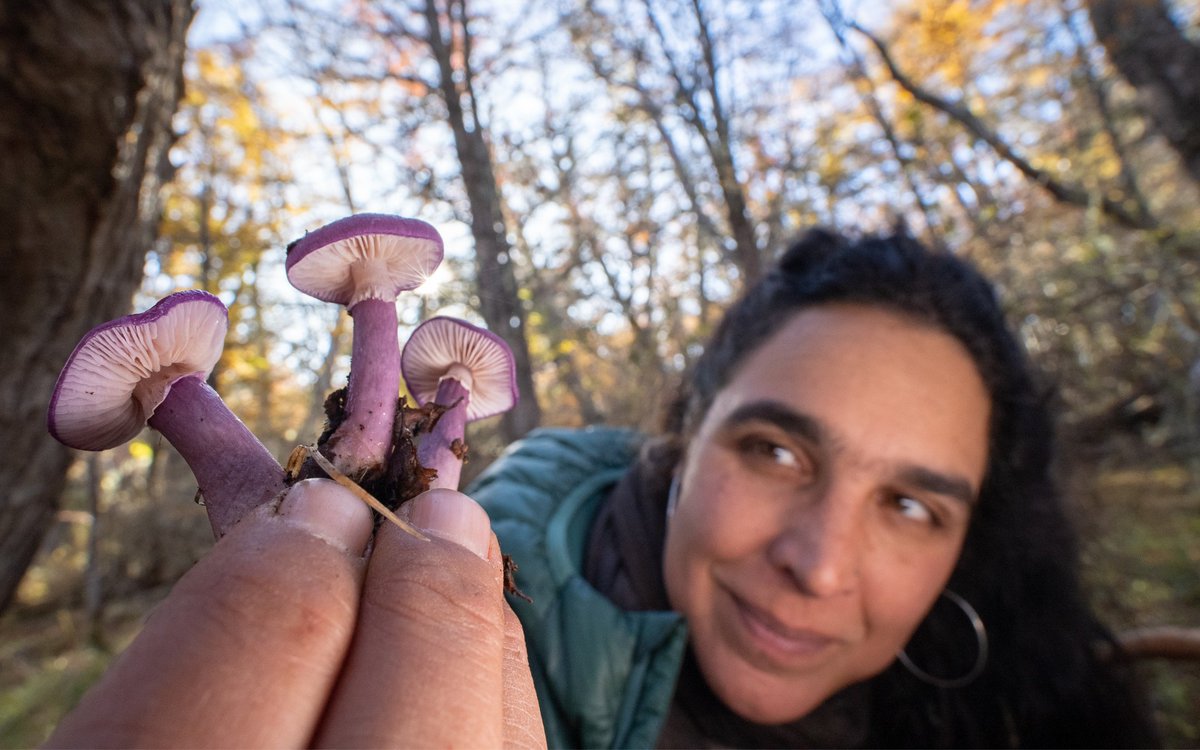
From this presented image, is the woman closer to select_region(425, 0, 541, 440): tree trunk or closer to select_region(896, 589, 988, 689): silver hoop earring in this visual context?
select_region(896, 589, 988, 689): silver hoop earring

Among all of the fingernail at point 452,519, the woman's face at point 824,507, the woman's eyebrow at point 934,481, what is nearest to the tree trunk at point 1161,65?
the woman's face at point 824,507

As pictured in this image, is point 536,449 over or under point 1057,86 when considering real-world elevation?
under

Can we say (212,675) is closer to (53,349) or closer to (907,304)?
(53,349)

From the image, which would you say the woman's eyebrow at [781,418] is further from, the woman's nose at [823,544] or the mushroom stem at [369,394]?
the mushroom stem at [369,394]

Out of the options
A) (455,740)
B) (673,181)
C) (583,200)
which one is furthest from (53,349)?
(673,181)

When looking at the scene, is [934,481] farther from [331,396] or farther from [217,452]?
[217,452]

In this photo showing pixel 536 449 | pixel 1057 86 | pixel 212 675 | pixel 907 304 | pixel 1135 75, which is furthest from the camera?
pixel 1057 86

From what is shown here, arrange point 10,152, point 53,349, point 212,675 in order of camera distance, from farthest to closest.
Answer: point 53,349 < point 10,152 < point 212,675
